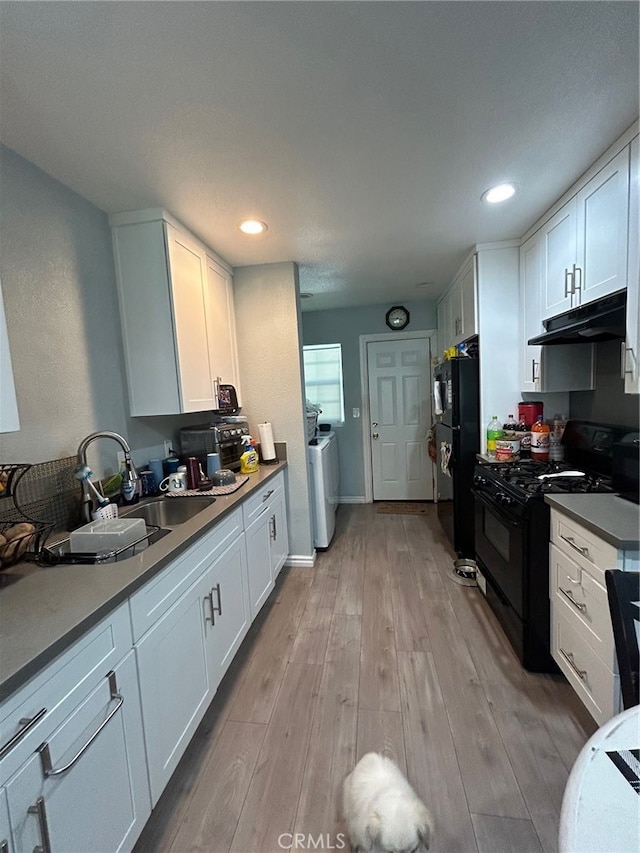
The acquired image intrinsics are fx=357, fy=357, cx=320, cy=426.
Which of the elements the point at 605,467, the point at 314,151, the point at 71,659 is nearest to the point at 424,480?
the point at 605,467

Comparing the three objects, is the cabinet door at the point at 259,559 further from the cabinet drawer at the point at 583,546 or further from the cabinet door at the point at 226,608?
the cabinet drawer at the point at 583,546

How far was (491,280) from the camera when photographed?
8.33ft

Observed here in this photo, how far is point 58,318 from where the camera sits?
1.60 meters

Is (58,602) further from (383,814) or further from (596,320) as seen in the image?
(596,320)

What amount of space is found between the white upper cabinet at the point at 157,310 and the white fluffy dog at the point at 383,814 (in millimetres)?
1760

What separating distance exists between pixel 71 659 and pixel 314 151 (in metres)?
1.88

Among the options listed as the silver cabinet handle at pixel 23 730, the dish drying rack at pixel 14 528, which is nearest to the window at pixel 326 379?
the dish drying rack at pixel 14 528

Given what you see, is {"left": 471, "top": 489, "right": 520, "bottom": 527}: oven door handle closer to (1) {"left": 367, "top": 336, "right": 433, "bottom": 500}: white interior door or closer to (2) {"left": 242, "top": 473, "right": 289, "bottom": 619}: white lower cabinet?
(2) {"left": 242, "top": 473, "right": 289, "bottom": 619}: white lower cabinet

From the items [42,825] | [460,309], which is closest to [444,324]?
[460,309]

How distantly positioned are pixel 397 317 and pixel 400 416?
1.17m

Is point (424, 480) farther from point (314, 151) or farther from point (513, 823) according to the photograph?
point (314, 151)

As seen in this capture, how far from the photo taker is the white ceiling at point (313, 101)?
38.1 inches

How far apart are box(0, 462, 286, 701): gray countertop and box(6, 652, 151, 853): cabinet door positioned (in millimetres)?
193

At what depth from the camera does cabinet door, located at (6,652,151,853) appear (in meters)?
0.71
